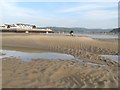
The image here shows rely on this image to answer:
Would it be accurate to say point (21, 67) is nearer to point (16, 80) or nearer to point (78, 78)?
point (16, 80)

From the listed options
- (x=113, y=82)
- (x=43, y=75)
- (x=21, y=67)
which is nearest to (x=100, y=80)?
(x=113, y=82)

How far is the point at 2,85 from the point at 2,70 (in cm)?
212

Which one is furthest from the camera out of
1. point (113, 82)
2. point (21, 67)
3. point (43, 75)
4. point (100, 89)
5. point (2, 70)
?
point (21, 67)

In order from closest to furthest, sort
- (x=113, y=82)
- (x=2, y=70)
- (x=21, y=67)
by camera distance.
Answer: (x=113, y=82)
(x=2, y=70)
(x=21, y=67)

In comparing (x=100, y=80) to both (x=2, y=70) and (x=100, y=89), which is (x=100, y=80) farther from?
(x=2, y=70)

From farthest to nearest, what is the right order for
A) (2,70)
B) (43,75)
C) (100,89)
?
1. (2,70)
2. (43,75)
3. (100,89)

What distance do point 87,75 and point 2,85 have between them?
3022mm

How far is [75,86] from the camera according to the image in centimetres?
692

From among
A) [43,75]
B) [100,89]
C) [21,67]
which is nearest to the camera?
[100,89]

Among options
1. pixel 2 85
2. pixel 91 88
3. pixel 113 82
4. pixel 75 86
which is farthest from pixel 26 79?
pixel 113 82

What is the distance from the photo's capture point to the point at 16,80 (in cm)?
746

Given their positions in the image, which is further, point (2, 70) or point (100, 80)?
point (2, 70)

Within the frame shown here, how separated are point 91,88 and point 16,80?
2.40 meters

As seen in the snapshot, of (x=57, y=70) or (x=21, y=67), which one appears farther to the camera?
(x=21, y=67)
